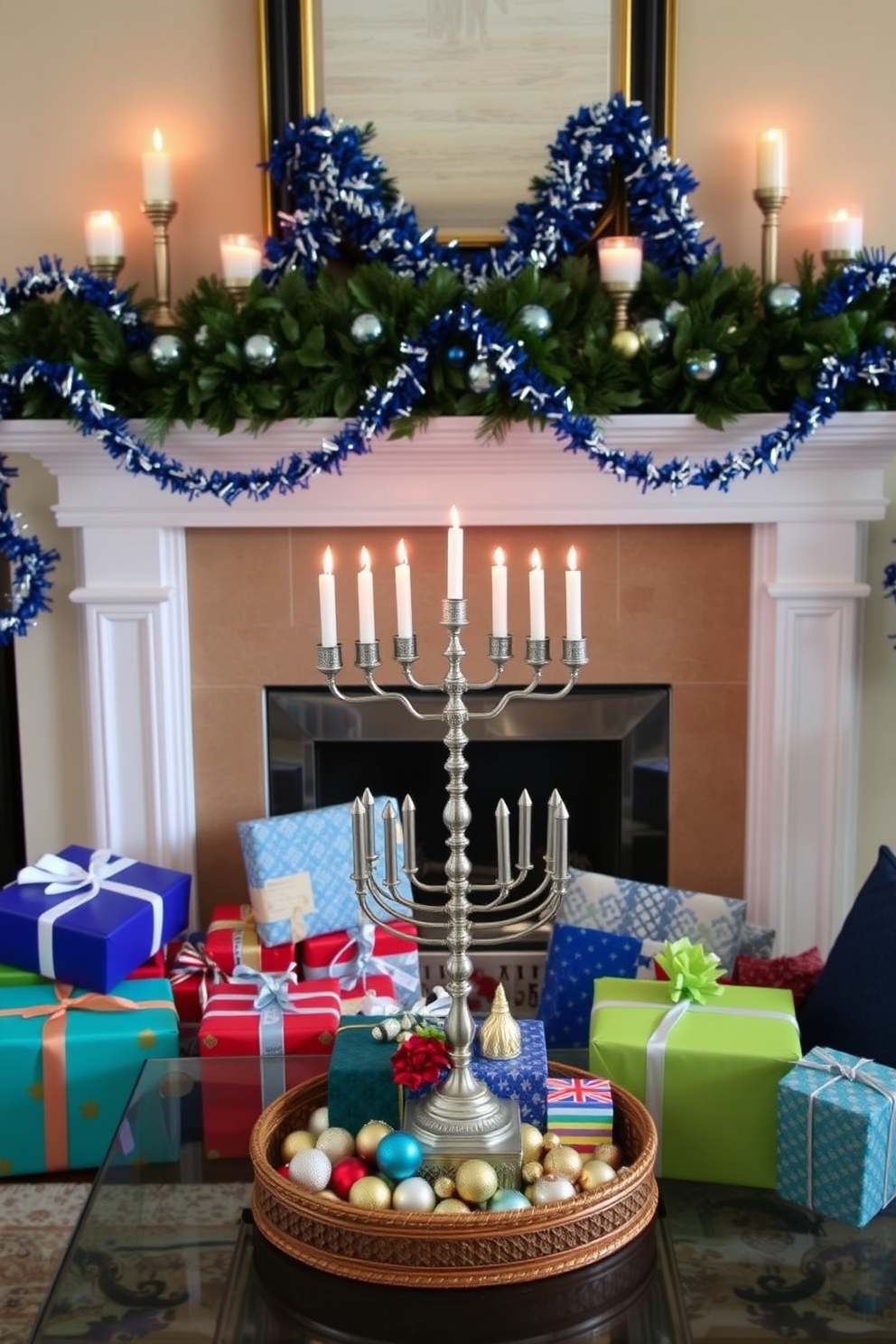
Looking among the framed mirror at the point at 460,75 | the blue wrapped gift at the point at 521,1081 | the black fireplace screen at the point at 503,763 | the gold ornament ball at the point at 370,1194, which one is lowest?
the gold ornament ball at the point at 370,1194

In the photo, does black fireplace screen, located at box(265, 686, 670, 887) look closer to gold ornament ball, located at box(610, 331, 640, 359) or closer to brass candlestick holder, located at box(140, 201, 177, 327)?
gold ornament ball, located at box(610, 331, 640, 359)

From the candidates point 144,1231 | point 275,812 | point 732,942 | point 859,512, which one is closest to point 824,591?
point 859,512

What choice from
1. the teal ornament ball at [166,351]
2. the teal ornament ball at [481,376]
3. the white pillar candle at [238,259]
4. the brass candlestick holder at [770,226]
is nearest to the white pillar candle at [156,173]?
the white pillar candle at [238,259]

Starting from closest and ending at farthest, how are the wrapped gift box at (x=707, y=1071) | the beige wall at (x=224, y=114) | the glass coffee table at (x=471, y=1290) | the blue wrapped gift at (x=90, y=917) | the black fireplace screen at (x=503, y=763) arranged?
the glass coffee table at (x=471, y=1290) < the wrapped gift box at (x=707, y=1071) < the blue wrapped gift at (x=90, y=917) < the beige wall at (x=224, y=114) < the black fireplace screen at (x=503, y=763)

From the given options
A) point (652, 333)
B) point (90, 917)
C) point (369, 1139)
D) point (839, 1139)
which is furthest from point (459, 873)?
point (652, 333)

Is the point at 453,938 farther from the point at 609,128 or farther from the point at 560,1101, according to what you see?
the point at 609,128

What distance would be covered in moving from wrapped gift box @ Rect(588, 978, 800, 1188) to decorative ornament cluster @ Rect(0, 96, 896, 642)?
0.99 metres

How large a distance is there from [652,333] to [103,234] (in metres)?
1.04

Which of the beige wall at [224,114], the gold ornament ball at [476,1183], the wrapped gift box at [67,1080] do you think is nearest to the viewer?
the gold ornament ball at [476,1183]

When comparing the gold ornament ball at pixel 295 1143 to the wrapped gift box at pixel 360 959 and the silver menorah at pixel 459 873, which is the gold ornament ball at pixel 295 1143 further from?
the wrapped gift box at pixel 360 959

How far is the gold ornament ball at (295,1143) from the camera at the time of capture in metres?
1.71

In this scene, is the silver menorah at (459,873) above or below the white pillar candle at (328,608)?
below

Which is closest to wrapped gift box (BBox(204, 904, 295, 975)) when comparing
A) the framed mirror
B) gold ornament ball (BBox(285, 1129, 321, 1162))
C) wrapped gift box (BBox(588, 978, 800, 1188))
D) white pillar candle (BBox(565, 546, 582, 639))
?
wrapped gift box (BBox(588, 978, 800, 1188))

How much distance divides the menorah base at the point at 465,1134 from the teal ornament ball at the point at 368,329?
52.8 inches
